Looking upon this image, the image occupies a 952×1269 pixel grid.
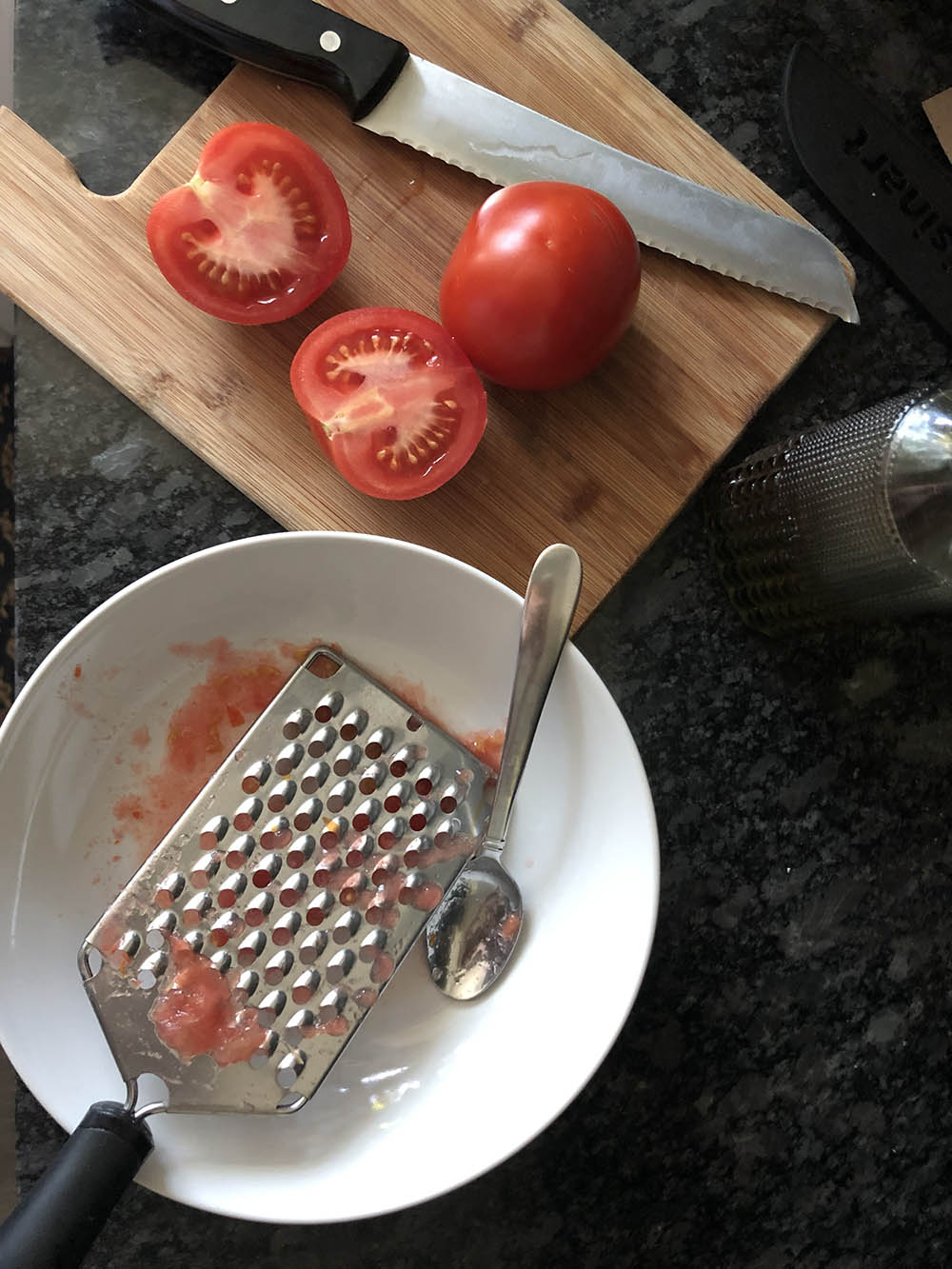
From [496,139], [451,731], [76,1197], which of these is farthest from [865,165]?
[76,1197]

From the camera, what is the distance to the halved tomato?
0.74 metres

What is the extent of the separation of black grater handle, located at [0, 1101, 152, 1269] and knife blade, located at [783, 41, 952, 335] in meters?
0.91

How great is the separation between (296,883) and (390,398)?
1.26 feet

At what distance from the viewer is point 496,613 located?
0.73 m

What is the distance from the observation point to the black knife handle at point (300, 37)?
0.75 metres

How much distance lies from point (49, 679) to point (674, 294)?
585 millimetres

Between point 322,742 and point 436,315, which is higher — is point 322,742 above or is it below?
below

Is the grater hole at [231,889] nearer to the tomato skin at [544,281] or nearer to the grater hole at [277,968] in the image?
the grater hole at [277,968]

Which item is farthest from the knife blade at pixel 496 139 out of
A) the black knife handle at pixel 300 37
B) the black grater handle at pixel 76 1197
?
the black grater handle at pixel 76 1197

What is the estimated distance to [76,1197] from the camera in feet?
1.98

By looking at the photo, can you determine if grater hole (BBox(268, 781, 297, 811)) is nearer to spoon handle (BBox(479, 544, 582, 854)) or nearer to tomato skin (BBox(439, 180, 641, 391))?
spoon handle (BBox(479, 544, 582, 854))

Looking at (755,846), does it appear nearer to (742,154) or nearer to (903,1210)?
(903,1210)

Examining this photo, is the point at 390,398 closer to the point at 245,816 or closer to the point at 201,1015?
the point at 245,816

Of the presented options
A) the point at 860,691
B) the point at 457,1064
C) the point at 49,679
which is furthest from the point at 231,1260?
the point at 860,691
